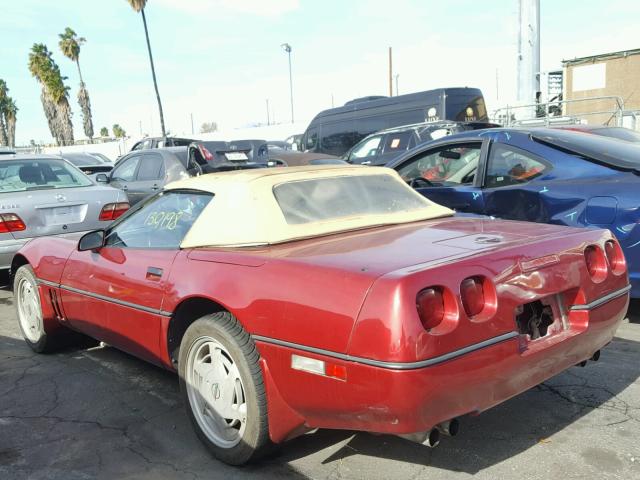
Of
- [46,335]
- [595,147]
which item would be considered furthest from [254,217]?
[595,147]

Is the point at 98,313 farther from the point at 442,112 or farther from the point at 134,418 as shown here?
the point at 442,112

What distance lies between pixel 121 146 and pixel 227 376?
2956 centimetres

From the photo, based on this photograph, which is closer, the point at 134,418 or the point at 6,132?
the point at 134,418

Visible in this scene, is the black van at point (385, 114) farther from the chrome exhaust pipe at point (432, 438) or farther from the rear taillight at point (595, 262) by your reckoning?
the chrome exhaust pipe at point (432, 438)

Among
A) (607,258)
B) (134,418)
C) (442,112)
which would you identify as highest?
(442,112)

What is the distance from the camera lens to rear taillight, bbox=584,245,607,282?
303 cm

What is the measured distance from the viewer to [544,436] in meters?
3.12

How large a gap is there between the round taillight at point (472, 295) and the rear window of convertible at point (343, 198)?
1.11 metres

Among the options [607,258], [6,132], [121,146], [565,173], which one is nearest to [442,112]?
[565,173]

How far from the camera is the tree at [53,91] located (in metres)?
44.8

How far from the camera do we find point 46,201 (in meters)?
6.68

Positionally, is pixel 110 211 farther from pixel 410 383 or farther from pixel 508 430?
pixel 410 383

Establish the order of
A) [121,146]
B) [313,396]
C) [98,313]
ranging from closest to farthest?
[313,396]
[98,313]
[121,146]

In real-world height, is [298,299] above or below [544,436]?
above
